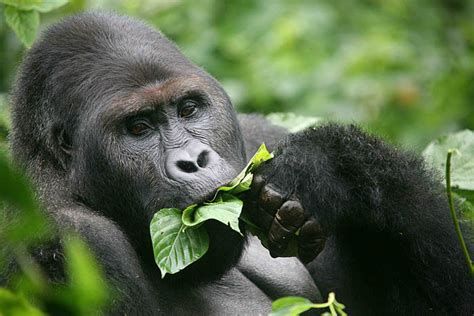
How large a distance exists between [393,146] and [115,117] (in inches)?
40.5

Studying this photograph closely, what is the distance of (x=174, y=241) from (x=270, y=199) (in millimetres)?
331

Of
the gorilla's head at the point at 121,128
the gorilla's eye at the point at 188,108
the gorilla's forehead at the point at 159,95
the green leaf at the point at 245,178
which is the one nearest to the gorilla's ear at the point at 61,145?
the gorilla's head at the point at 121,128

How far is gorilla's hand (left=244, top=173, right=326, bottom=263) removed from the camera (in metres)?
2.75

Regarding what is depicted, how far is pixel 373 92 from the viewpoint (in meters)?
7.40

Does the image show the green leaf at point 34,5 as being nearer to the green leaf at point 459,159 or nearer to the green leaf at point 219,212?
the green leaf at point 219,212

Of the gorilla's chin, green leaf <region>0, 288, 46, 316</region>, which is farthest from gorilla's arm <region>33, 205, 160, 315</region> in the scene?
green leaf <region>0, 288, 46, 316</region>

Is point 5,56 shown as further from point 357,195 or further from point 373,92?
point 357,195

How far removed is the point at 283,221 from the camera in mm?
2750

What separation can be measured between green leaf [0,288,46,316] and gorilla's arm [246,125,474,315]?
1523 millimetres

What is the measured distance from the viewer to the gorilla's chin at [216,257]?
2863mm

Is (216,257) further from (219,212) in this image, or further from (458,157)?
(458,157)

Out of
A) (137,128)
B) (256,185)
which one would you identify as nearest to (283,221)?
(256,185)

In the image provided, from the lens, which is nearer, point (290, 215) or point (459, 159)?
point (290, 215)

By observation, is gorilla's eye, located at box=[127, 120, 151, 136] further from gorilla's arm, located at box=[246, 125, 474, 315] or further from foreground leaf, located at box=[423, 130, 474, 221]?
foreground leaf, located at box=[423, 130, 474, 221]
